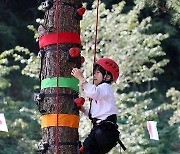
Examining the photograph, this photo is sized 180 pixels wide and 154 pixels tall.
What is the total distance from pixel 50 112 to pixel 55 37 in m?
0.53

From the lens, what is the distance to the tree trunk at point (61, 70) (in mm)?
3912

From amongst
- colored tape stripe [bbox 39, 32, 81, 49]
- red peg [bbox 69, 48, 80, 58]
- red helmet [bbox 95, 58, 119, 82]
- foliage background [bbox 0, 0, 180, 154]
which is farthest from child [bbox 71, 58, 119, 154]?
foliage background [bbox 0, 0, 180, 154]

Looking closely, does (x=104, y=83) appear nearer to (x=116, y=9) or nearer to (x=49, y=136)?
(x=49, y=136)

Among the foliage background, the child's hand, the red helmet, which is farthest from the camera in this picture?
the foliage background

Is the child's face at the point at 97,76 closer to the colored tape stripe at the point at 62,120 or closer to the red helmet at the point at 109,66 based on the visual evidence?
the red helmet at the point at 109,66

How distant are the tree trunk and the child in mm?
112

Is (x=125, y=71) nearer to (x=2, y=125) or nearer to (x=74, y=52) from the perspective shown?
(x=2, y=125)

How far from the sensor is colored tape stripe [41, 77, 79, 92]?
3.95 metres

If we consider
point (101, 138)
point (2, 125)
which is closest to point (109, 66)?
point (101, 138)

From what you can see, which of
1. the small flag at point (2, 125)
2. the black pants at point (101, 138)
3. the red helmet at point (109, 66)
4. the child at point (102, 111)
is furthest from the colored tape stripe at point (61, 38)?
the small flag at point (2, 125)

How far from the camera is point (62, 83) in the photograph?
395cm

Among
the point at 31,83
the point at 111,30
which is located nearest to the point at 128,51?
the point at 111,30

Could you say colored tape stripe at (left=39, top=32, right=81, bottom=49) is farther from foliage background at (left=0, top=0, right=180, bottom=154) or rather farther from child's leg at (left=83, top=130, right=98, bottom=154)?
foliage background at (left=0, top=0, right=180, bottom=154)

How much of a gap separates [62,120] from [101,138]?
350 mm
